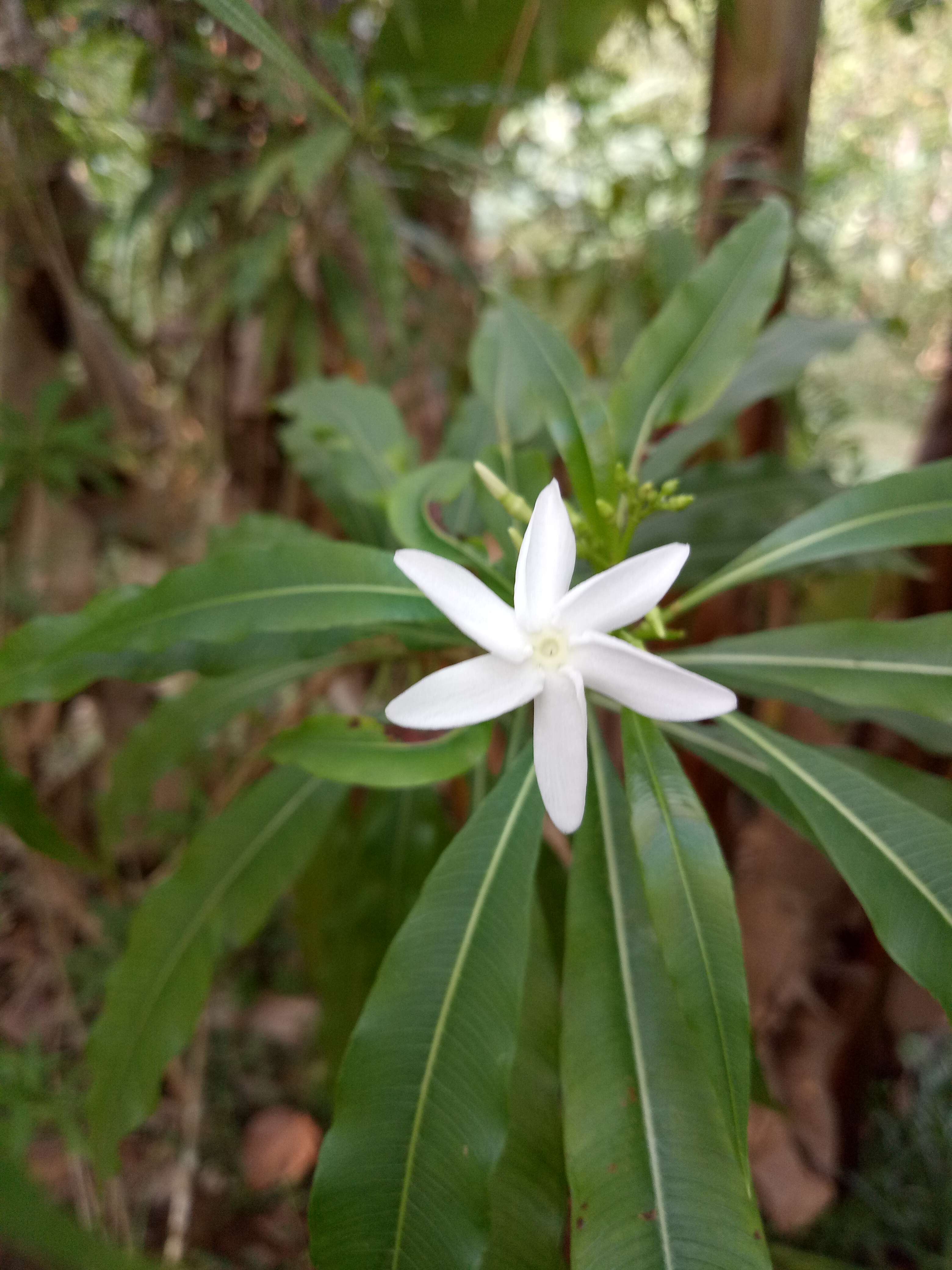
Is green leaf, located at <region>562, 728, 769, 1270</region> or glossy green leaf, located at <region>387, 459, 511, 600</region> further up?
glossy green leaf, located at <region>387, 459, 511, 600</region>

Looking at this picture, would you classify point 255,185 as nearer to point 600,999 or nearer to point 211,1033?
point 600,999

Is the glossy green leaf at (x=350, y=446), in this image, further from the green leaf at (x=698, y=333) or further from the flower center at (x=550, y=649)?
the flower center at (x=550, y=649)

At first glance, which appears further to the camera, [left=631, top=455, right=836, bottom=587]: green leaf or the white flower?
[left=631, top=455, right=836, bottom=587]: green leaf

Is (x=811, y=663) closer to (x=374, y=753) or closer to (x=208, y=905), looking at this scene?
(x=374, y=753)

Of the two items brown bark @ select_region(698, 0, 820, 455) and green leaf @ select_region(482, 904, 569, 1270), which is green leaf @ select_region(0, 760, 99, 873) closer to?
green leaf @ select_region(482, 904, 569, 1270)

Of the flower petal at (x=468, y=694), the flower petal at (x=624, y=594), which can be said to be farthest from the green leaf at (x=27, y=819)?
the flower petal at (x=624, y=594)

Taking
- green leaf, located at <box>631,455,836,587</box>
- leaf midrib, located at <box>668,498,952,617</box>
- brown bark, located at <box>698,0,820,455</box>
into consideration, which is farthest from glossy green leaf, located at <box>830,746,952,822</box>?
brown bark, located at <box>698,0,820,455</box>
